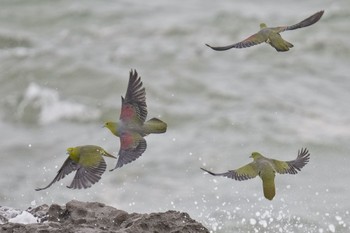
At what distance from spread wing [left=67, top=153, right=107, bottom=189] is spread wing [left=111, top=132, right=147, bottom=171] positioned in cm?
12

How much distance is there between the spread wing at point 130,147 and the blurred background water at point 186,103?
9.25ft

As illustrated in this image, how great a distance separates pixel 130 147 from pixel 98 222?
0.50 meters

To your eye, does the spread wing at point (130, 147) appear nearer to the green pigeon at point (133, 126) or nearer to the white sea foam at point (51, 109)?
the green pigeon at point (133, 126)

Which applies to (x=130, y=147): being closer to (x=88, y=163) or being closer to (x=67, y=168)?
(x=88, y=163)

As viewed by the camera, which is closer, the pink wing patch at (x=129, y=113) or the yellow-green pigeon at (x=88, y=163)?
the yellow-green pigeon at (x=88, y=163)

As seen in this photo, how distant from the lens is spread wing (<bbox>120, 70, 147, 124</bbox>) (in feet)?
15.9

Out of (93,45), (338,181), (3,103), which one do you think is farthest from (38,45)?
(338,181)

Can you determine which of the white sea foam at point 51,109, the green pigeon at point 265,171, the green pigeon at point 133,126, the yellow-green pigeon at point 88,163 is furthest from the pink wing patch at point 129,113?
the white sea foam at point 51,109

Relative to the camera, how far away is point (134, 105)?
488 centimetres

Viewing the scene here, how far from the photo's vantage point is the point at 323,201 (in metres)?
8.16

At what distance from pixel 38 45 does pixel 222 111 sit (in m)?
3.11

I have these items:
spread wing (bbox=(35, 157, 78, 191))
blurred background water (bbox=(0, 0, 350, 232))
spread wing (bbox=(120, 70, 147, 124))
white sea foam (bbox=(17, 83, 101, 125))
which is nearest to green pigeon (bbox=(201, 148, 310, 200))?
spread wing (bbox=(120, 70, 147, 124))

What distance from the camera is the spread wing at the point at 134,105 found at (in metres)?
4.84

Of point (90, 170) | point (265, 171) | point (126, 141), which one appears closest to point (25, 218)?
point (90, 170)
